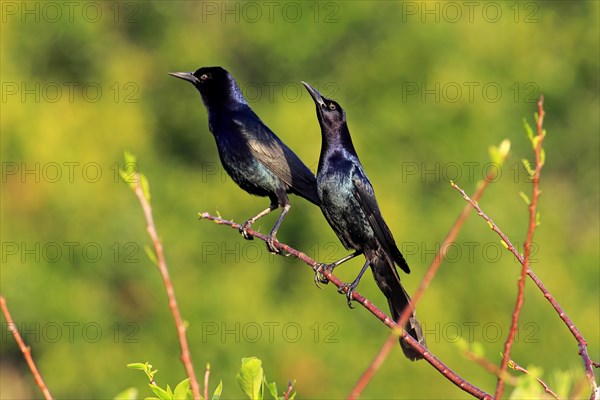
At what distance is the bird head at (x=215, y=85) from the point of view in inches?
199

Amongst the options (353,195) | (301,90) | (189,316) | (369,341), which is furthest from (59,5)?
(353,195)

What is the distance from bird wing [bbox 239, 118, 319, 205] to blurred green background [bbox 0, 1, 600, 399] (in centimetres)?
972

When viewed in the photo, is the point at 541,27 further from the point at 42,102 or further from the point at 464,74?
the point at 42,102

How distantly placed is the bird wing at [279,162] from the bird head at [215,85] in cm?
21

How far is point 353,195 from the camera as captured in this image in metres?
4.24

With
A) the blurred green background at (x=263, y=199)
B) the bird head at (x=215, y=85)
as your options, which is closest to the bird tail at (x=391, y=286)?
the bird head at (x=215, y=85)

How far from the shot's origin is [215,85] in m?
5.09

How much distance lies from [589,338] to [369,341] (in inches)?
137

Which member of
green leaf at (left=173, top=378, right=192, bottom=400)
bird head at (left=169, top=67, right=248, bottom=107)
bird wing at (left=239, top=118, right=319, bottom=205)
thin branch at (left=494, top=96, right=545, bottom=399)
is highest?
thin branch at (left=494, top=96, right=545, bottom=399)

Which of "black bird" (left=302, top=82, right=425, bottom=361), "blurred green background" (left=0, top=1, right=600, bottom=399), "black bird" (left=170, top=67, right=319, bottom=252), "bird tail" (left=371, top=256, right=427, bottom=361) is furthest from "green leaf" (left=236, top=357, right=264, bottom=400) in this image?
"blurred green background" (left=0, top=1, right=600, bottom=399)

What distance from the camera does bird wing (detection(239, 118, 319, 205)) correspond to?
4824 mm

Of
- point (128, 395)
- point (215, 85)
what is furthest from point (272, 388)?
point (215, 85)

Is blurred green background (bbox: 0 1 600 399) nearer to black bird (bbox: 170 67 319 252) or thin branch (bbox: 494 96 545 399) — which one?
→ black bird (bbox: 170 67 319 252)

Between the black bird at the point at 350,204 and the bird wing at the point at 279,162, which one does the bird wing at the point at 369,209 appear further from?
the bird wing at the point at 279,162
